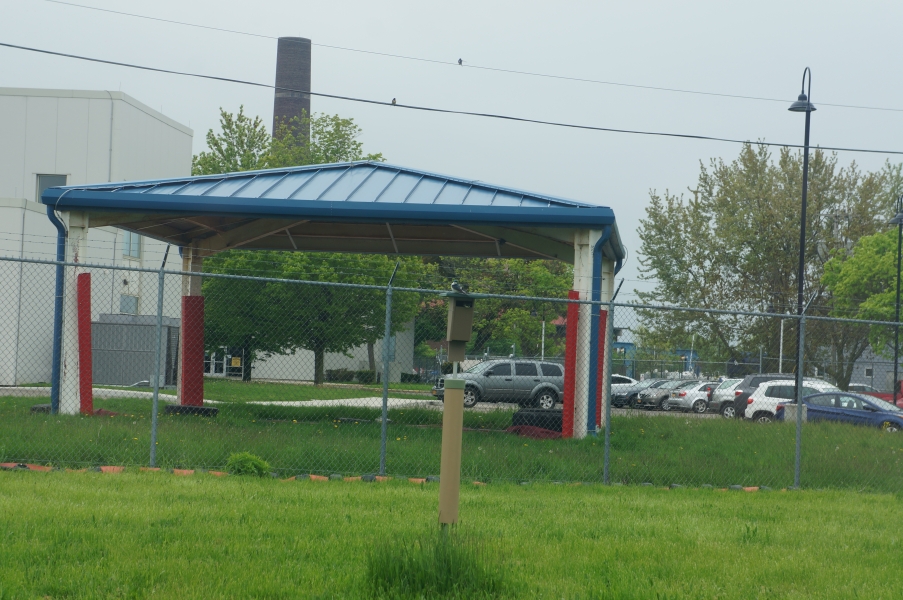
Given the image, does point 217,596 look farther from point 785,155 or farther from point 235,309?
point 785,155

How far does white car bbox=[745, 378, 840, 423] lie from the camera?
2350 cm

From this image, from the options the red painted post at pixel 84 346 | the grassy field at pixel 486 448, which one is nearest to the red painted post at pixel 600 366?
the grassy field at pixel 486 448

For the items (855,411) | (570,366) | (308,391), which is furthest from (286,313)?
(308,391)

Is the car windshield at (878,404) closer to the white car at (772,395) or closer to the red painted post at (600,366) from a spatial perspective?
the white car at (772,395)

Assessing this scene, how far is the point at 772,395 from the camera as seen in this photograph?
959 inches

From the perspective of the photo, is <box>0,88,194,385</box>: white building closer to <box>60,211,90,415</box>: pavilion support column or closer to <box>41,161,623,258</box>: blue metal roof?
<box>41,161,623,258</box>: blue metal roof

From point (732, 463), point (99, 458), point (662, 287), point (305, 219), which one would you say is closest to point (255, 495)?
point (99, 458)

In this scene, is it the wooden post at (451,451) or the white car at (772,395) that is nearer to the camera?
the wooden post at (451,451)

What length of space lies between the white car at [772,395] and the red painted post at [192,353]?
14.2 metres

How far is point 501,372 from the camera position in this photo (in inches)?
910

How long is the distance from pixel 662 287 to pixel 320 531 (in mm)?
41041

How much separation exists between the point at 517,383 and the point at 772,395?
23.4 ft

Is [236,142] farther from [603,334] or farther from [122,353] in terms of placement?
[603,334]

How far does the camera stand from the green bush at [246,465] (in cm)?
972
